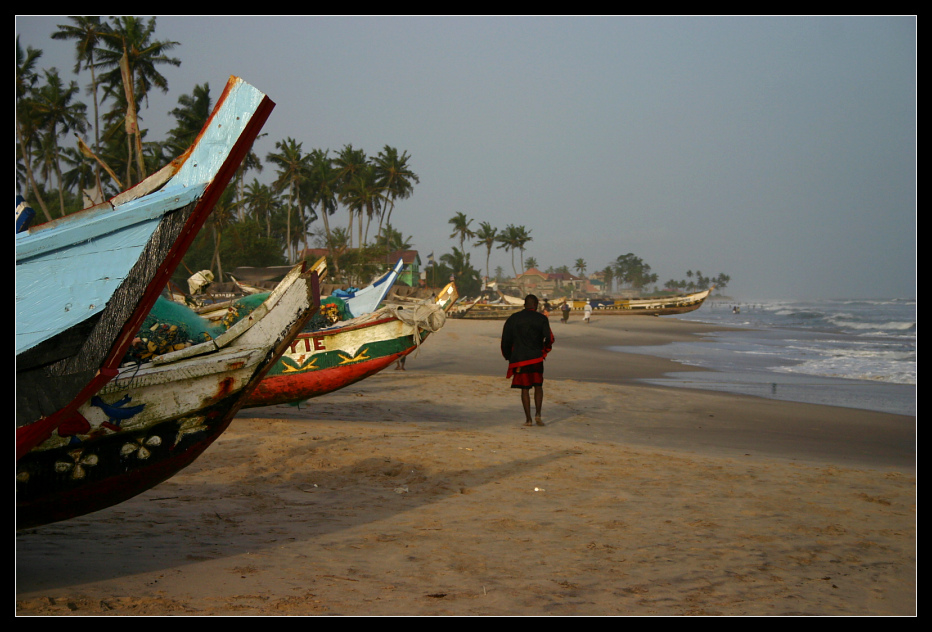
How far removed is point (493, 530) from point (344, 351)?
5202mm

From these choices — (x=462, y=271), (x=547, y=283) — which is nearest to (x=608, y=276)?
(x=547, y=283)

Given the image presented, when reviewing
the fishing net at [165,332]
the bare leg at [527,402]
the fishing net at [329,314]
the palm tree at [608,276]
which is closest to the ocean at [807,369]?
the bare leg at [527,402]

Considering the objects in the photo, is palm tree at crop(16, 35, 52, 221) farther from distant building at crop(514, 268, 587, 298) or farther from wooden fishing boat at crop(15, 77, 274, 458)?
distant building at crop(514, 268, 587, 298)

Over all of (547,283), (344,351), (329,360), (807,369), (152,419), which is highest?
(547,283)

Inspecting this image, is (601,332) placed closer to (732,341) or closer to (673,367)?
(732,341)

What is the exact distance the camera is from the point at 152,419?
350 centimetres

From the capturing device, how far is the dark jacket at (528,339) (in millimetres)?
8219

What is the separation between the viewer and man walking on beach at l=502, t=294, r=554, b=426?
8.22 metres

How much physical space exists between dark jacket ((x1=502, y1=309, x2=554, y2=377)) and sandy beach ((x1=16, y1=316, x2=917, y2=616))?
87cm

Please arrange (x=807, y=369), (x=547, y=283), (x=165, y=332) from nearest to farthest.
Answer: (x=165, y=332) → (x=807, y=369) → (x=547, y=283)

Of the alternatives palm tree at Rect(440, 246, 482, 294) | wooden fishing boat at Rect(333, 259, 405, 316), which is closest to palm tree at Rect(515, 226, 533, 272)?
palm tree at Rect(440, 246, 482, 294)

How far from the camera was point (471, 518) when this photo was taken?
4477mm

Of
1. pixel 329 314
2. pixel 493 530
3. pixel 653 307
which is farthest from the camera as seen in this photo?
pixel 653 307

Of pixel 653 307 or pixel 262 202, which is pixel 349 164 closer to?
pixel 262 202
